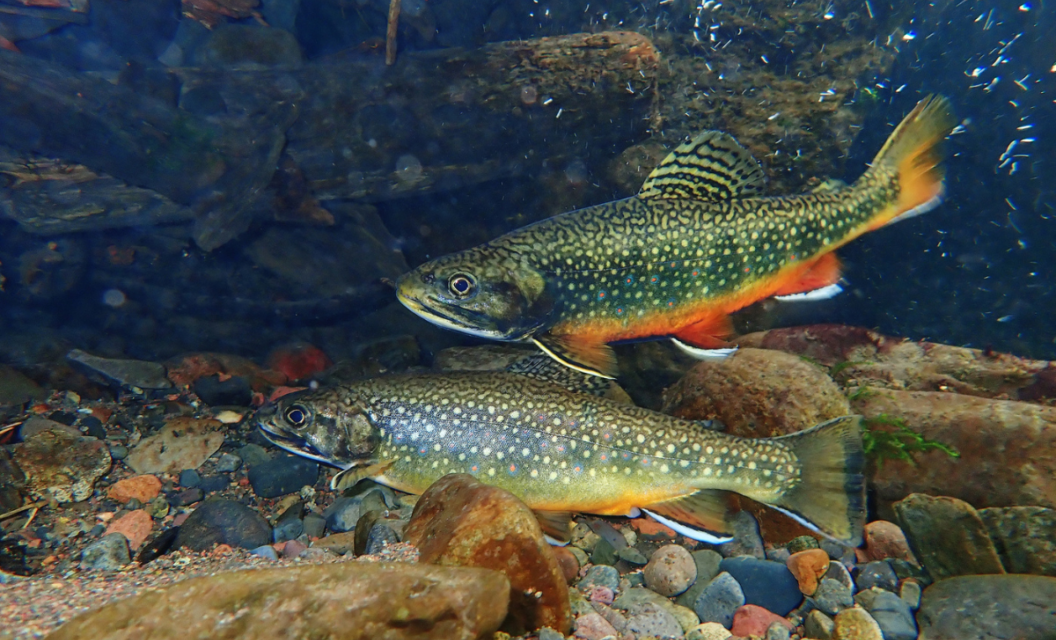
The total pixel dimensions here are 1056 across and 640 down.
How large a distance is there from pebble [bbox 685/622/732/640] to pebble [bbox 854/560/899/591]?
104 centimetres

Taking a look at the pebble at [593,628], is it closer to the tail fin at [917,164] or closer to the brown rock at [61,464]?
the tail fin at [917,164]

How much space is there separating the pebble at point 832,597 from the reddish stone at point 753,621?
0.30 m

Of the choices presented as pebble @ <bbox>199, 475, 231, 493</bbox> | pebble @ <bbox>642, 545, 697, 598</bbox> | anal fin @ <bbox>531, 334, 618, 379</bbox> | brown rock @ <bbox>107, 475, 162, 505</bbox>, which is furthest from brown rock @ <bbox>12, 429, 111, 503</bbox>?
pebble @ <bbox>642, 545, 697, 598</bbox>

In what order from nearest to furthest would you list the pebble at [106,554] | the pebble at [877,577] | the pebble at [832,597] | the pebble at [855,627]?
the pebble at [855,627] → the pebble at [832,597] → the pebble at [877,577] → the pebble at [106,554]

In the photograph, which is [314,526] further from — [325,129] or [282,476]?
[325,129]

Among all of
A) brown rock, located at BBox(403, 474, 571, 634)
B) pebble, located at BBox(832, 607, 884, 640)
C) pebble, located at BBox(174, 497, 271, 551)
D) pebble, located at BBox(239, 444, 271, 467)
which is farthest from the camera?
pebble, located at BBox(239, 444, 271, 467)

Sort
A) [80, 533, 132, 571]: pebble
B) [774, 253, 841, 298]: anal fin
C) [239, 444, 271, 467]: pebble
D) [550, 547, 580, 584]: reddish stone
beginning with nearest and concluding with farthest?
[550, 547, 580, 584]: reddish stone → [80, 533, 132, 571]: pebble → [774, 253, 841, 298]: anal fin → [239, 444, 271, 467]: pebble

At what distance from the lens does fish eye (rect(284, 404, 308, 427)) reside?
391 cm

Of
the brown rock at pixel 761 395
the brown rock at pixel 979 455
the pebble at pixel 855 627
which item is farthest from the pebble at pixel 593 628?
the brown rock at pixel 979 455

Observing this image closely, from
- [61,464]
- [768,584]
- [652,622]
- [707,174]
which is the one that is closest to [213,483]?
[61,464]

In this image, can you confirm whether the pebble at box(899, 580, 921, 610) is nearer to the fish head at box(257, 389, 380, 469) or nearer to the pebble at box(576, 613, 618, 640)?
the pebble at box(576, 613, 618, 640)

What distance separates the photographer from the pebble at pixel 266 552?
3525 millimetres

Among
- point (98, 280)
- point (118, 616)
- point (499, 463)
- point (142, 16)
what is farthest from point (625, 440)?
point (142, 16)

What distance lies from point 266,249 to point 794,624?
708cm
